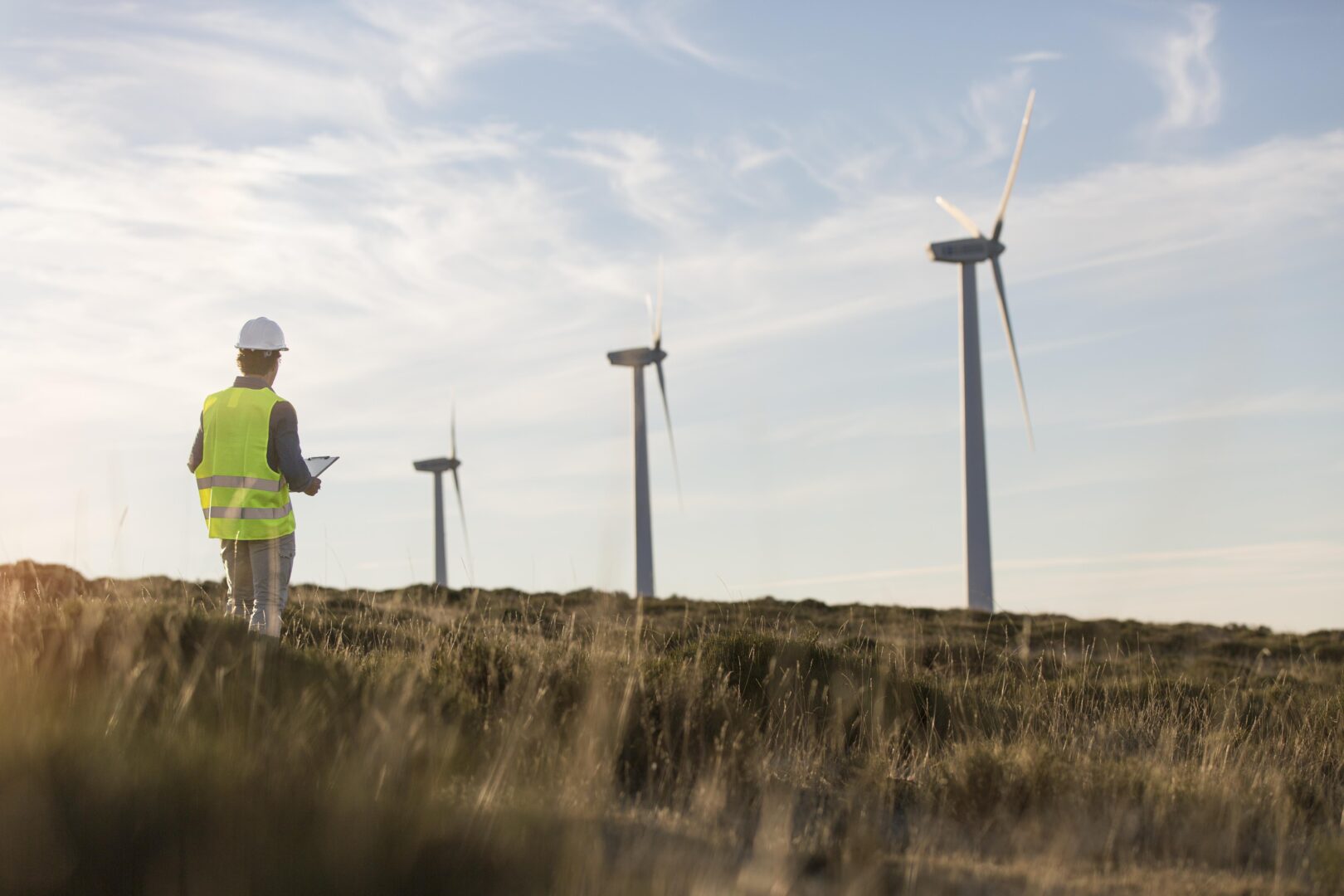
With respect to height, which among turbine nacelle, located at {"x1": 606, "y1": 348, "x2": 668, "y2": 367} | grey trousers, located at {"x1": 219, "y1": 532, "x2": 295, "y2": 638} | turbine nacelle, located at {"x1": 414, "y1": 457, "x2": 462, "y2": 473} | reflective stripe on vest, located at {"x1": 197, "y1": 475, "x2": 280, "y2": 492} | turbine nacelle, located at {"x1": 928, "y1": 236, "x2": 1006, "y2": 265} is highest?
turbine nacelle, located at {"x1": 928, "y1": 236, "x2": 1006, "y2": 265}

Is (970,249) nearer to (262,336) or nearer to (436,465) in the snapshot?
(436,465)

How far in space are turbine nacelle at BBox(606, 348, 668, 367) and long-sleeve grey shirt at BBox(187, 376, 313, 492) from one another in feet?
131

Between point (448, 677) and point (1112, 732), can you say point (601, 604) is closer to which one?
point (448, 677)

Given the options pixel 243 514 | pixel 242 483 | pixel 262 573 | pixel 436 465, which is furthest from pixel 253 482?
pixel 436 465

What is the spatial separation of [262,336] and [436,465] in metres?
44.7

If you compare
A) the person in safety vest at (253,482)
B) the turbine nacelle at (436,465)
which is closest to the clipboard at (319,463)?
the person in safety vest at (253,482)

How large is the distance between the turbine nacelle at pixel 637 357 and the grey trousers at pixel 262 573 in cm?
4006

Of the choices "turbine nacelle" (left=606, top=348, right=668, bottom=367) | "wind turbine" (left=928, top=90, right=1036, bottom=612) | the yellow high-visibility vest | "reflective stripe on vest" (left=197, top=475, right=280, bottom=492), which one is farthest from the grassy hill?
"turbine nacelle" (left=606, top=348, right=668, bottom=367)

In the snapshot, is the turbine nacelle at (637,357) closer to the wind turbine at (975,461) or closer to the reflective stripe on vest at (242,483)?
the wind turbine at (975,461)

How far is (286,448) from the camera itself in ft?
33.0

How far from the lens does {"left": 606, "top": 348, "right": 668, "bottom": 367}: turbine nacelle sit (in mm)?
50406

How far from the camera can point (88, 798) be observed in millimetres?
5480

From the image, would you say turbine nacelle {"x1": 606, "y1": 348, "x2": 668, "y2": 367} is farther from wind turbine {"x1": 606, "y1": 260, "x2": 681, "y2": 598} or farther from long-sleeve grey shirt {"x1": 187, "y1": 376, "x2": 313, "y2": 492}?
long-sleeve grey shirt {"x1": 187, "y1": 376, "x2": 313, "y2": 492}

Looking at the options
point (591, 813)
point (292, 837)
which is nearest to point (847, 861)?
point (591, 813)
